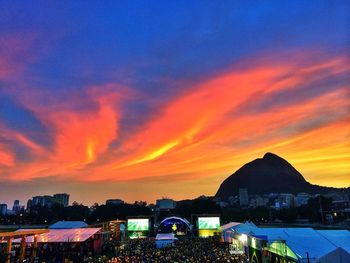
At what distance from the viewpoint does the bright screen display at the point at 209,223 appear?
66.0m

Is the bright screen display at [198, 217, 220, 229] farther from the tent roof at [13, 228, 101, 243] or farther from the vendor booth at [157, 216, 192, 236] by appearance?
the tent roof at [13, 228, 101, 243]

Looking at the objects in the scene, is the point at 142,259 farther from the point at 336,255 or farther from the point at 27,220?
the point at 27,220

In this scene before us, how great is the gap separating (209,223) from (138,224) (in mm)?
14617

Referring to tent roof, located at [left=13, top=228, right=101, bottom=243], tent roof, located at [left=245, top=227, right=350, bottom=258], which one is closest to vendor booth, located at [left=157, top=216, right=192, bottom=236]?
tent roof, located at [left=13, top=228, right=101, bottom=243]

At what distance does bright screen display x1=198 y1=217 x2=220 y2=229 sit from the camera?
66.0 meters

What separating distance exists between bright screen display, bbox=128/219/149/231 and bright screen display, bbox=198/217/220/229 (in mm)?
11016

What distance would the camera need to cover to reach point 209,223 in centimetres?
6638

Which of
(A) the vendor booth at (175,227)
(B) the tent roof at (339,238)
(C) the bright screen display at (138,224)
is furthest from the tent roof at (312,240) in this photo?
(A) the vendor booth at (175,227)

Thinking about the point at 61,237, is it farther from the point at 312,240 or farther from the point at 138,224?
the point at 138,224

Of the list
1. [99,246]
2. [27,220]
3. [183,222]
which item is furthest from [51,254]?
[27,220]

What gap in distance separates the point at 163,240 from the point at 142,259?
16.4 metres

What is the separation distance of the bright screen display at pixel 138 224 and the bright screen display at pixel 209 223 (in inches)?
434

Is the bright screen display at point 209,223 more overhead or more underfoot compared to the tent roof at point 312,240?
more underfoot

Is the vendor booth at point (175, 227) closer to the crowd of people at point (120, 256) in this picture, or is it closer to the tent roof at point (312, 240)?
the crowd of people at point (120, 256)
